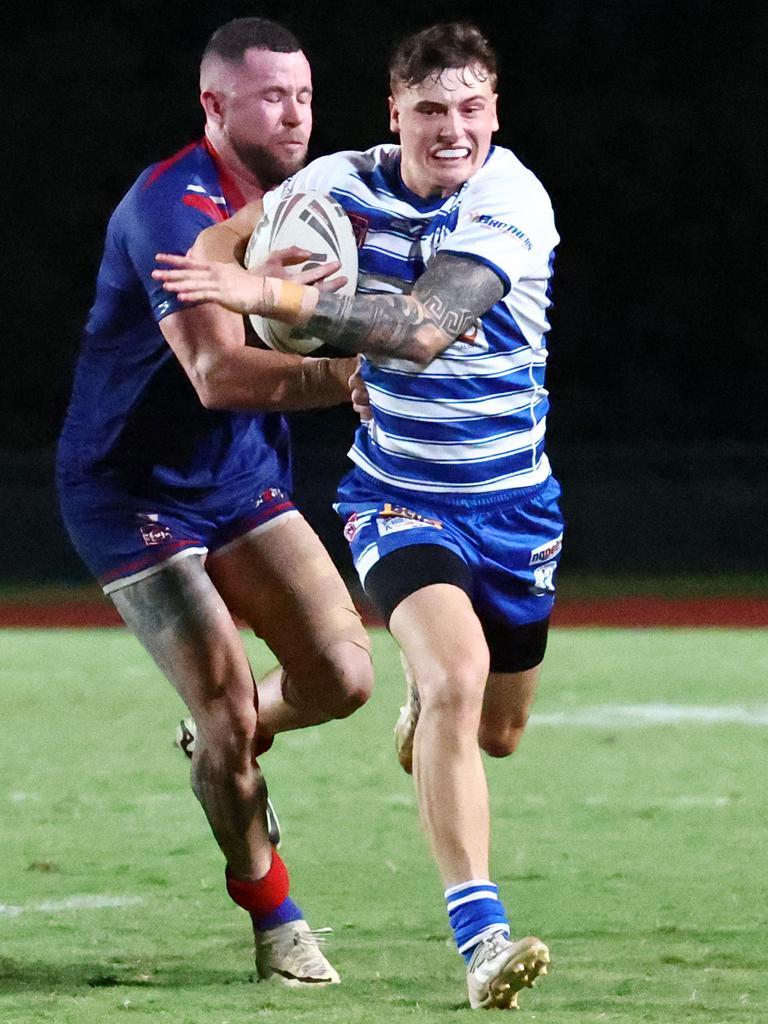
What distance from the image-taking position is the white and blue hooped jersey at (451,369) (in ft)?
13.7

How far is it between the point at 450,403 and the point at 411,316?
1.36ft

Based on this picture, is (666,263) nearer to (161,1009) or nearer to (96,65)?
(96,65)

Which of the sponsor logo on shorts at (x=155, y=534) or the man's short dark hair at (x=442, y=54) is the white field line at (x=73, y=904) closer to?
the sponsor logo on shorts at (x=155, y=534)

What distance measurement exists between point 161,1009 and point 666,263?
19.6 meters

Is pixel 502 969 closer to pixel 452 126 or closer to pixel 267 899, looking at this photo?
pixel 267 899

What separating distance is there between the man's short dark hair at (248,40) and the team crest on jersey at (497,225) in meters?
0.86

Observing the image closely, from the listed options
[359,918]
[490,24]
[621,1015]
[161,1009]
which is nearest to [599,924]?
[359,918]

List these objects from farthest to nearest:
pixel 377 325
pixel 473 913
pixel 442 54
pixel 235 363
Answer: pixel 235 363 < pixel 442 54 < pixel 377 325 < pixel 473 913

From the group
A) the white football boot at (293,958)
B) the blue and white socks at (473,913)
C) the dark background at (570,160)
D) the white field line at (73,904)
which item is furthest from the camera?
the dark background at (570,160)

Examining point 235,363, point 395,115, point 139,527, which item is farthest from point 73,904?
point 395,115

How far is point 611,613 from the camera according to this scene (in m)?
14.7

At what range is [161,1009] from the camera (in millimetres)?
3721

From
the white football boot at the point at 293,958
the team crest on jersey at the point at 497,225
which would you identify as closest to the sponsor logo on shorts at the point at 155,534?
the white football boot at the point at 293,958

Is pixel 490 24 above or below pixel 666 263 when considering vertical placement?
above
